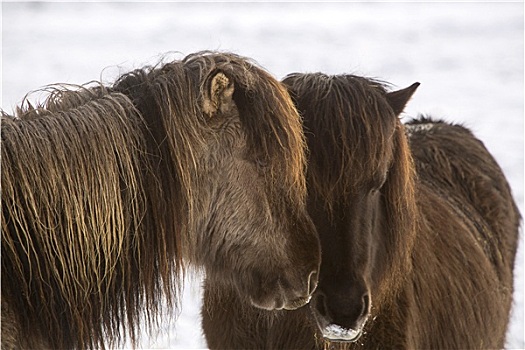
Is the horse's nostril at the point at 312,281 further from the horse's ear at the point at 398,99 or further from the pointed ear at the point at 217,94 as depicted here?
the horse's ear at the point at 398,99

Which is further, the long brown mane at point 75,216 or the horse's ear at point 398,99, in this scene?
the horse's ear at point 398,99

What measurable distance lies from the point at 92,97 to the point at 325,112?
3.46 ft

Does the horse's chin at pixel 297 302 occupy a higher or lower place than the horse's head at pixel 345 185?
lower

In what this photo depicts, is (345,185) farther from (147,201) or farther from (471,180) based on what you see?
(471,180)

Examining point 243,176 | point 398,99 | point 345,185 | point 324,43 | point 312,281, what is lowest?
point 312,281

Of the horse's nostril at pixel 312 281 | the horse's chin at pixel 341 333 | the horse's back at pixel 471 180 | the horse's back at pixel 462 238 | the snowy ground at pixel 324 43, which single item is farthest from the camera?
the snowy ground at pixel 324 43

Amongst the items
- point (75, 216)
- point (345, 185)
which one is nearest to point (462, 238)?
point (345, 185)

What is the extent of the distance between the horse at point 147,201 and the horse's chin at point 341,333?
0.23 metres

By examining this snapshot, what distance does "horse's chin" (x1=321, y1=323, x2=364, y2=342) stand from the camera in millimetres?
3045

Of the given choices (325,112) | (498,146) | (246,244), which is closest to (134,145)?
(246,244)

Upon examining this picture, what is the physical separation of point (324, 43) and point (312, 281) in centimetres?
1913

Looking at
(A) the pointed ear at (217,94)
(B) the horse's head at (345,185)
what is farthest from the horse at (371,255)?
(A) the pointed ear at (217,94)

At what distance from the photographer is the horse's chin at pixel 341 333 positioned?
3.04 meters

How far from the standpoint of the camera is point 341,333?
305cm
